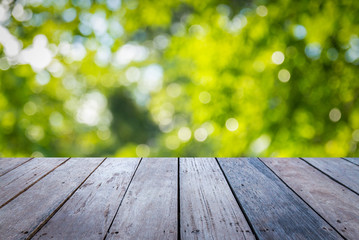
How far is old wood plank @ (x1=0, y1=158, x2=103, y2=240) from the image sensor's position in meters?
0.92

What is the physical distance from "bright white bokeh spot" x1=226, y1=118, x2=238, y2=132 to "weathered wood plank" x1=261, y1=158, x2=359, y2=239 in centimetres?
143

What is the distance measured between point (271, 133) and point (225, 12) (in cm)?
128

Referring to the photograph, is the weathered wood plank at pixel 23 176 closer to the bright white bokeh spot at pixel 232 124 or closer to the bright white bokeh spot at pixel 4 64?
the bright white bokeh spot at pixel 232 124

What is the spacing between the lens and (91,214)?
101 centimetres

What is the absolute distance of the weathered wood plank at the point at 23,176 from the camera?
1210 mm

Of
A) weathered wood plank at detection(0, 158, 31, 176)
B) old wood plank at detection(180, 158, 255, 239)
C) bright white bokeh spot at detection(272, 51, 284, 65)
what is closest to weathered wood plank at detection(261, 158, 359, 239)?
old wood plank at detection(180, 158, 255, 239)

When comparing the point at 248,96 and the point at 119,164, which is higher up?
the point at 248,96

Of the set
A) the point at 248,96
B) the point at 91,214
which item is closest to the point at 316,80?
the point at 248,96

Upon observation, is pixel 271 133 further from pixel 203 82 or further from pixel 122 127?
pixel 122 127

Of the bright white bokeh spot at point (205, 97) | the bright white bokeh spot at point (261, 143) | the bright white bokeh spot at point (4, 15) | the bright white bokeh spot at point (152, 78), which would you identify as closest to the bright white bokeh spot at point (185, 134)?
the bright white bokeh spot at point (205, 97)

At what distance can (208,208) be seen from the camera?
106 centimetres

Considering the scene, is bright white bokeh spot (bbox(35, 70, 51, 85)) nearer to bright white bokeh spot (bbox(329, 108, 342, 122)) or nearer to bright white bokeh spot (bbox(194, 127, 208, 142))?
bright white bokeh spot (bbox(194, 127, 208, 142))

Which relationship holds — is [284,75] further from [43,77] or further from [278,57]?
[43,77]

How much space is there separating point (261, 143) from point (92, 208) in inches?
89.8
